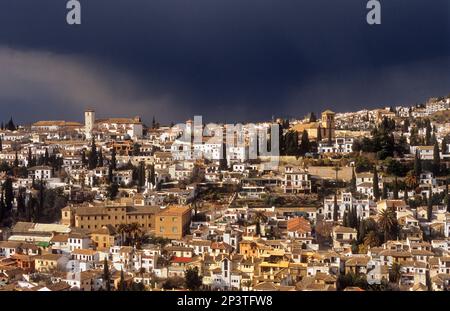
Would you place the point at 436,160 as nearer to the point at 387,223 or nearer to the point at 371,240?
the point at 387,223

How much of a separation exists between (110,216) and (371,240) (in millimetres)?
4108

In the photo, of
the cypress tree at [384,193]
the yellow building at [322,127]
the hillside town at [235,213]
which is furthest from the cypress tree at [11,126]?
the cypress tree at [384,193]

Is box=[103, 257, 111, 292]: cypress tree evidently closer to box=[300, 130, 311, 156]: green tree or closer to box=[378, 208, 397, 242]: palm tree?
box=[378, 208, 397, 242]: palm tree

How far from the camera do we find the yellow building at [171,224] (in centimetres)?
1124

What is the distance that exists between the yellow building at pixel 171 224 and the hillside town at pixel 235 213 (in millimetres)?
18

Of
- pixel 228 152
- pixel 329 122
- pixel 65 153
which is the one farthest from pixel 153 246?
pixel 329 122

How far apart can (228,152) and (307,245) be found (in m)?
6.34

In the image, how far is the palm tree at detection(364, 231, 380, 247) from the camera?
1041 centimetres

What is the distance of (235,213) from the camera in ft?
38.9

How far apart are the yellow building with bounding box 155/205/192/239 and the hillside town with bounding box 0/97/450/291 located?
0.02 metres

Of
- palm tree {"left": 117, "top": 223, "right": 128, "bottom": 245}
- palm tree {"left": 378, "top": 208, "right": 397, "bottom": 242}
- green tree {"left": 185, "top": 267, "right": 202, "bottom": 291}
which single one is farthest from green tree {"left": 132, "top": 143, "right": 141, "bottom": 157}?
green tree {"left": 185, "top": 267, "right": 202, "bottom": 291}
